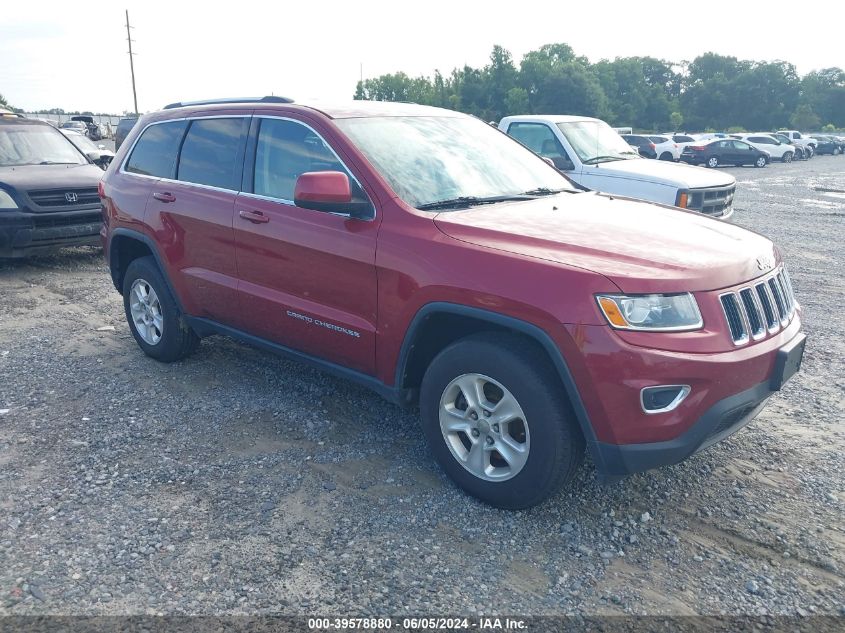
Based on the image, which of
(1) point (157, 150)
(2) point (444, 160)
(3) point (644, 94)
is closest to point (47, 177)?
(1) point (157, 150)

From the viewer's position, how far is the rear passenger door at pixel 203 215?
4.53 meters

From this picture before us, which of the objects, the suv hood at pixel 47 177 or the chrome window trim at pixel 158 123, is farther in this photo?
the suv hood at pixel 47 177

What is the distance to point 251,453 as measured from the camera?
401 centimetres

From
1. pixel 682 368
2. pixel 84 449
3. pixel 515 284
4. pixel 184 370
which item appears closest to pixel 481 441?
pixel 515 284

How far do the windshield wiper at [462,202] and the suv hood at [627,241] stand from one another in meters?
0.07

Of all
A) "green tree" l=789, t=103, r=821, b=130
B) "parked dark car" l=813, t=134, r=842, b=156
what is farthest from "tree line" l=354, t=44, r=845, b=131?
"parked dark car" l=813, t=134, r=842, b=156

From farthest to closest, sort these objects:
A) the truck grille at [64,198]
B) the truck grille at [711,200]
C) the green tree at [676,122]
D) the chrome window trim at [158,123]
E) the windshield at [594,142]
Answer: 1. the green tree at [676,122]
2. the windshield at [594,142]
3. the truck grille at [711,200]
4. the truck grille at [64,198]
5. the chrome window trim at [158,123]

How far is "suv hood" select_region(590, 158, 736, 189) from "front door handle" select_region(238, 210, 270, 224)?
5794mm

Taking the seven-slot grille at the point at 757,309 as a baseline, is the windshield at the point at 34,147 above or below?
above

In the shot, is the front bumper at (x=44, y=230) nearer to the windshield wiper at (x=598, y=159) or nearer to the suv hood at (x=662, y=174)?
the windshield wiper at (x=598, y=159)

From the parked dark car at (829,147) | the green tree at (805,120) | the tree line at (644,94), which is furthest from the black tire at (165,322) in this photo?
the green tree at (805,120)

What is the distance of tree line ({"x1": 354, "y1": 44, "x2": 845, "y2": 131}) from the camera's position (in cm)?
8888

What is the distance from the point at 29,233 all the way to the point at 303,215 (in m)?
5.76

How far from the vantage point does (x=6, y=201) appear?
8.16m
